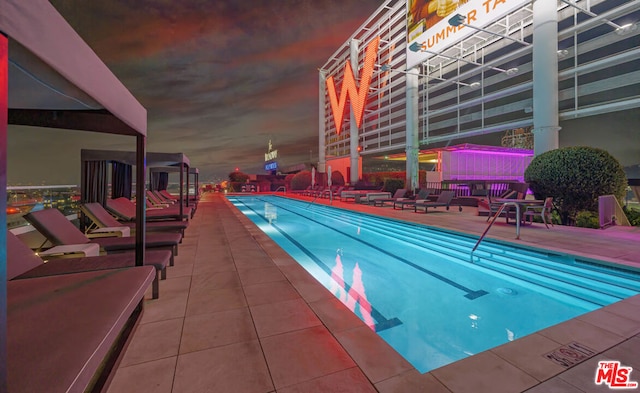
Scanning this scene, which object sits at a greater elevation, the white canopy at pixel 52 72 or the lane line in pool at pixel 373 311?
the white canopy at pixel 52 72

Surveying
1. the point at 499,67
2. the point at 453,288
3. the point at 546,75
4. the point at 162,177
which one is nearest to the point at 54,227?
the point at 453,288

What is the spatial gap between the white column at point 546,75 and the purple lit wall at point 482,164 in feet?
24.1

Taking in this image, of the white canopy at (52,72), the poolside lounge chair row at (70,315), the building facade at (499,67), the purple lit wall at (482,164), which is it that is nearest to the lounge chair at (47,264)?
the poolside lounge chair row at (70,315)

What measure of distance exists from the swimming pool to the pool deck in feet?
2.36

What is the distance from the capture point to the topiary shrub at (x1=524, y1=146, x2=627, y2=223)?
6594 mm

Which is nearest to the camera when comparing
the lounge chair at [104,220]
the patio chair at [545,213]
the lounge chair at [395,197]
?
the lounge chair at [104,220]

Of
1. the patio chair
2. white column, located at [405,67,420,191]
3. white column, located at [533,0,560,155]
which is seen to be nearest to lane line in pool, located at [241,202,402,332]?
the patio chair

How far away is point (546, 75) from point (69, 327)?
14.0 meters

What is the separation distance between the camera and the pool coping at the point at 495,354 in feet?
5.14

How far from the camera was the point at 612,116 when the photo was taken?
18.3m

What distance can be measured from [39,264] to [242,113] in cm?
3204

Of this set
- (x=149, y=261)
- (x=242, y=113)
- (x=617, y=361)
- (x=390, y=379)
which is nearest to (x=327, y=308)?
(x=390, y=379)

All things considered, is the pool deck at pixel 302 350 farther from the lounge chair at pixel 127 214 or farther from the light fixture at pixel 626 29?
the light fixture at pixel 626 29

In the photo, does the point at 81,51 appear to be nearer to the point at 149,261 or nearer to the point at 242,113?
the point at 149,261
